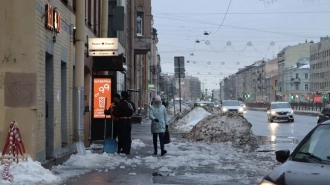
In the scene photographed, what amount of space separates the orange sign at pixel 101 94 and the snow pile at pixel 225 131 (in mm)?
4673

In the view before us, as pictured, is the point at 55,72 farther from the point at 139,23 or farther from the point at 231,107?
the point at 231,107

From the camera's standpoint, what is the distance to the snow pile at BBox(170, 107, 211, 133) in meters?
30.4

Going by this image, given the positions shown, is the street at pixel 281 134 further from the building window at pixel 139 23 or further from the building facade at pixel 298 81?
the building facade at pixel 298 81

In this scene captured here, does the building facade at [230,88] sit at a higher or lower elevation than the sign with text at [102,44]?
higher

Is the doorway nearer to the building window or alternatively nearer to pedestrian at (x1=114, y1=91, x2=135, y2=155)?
pedestrian at (x1=114, y1=91, x2=135, y2=155)

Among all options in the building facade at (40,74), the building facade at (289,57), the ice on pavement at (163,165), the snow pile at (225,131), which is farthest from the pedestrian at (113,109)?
the building facade at (289,57)

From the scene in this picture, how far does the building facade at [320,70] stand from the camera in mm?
100688

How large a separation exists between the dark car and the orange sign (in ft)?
39.8

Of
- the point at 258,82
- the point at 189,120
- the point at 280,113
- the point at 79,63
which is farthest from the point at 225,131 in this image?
the point at 258,82

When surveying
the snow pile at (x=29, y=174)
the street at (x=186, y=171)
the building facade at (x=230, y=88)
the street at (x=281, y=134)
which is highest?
the building facade at (x=230, y=88)

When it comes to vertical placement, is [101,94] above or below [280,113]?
above

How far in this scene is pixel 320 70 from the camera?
106812mm

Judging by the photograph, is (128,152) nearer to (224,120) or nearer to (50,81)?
(50,81)

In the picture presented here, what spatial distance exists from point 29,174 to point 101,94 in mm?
9511
